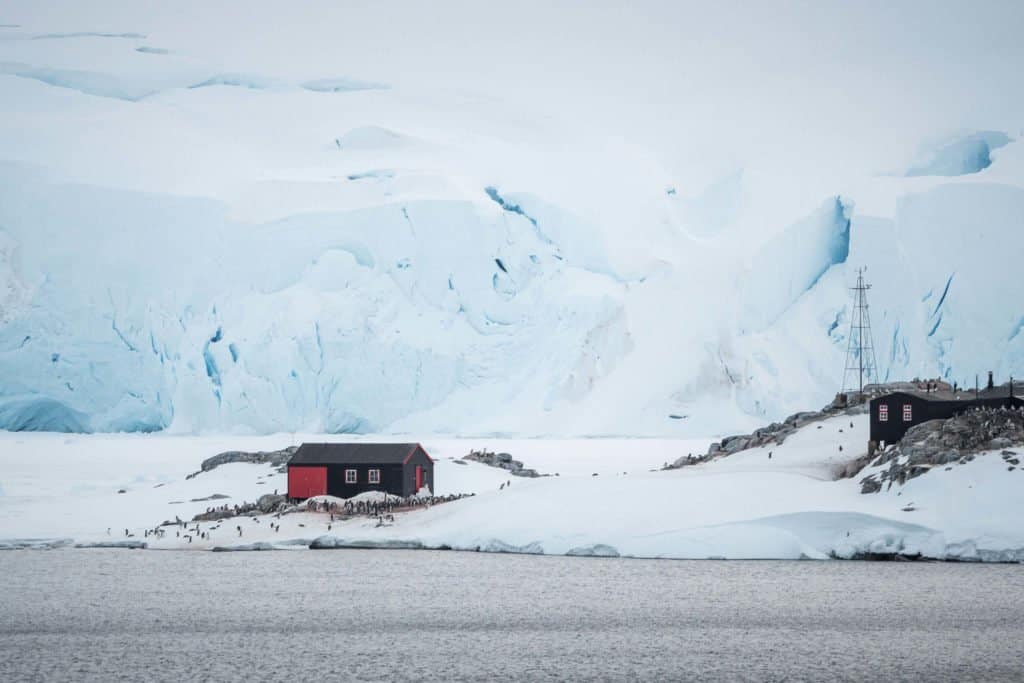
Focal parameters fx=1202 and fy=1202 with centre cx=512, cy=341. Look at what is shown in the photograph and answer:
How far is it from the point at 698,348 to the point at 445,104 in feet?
102

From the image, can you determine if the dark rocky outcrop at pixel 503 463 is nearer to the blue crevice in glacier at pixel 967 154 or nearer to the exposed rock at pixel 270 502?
the exposed rock at pixel 270 502

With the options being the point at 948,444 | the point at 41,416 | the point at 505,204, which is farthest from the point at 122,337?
the point at 948,444

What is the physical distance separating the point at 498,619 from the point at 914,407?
53.1 feet

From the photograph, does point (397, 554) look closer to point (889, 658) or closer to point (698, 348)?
point (889, 658)

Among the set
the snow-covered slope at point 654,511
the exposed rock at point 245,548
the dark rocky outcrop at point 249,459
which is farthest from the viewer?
the dark rocky outcrop at point 249,459

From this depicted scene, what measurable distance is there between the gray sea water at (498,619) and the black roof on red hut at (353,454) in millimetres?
6130

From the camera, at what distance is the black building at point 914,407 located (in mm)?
30266

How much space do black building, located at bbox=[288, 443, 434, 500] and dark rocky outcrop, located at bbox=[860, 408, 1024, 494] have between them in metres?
Result: 11.8

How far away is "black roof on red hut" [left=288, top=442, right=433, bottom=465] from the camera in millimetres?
31766

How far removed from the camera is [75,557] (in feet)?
84.0

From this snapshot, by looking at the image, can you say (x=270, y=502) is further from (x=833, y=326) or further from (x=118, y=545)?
(x=833, y=326)

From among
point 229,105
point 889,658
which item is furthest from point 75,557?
point 229,105

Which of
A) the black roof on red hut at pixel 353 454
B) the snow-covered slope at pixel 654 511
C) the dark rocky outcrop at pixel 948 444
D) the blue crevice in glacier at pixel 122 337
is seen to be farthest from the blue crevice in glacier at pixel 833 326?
the black roof on red hut at pixel 353 454

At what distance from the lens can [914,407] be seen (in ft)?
99.8
